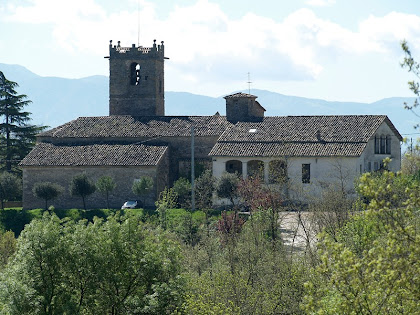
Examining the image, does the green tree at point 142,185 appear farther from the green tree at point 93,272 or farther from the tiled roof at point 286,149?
the green tree at point 93,272

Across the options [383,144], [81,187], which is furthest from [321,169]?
[81,187]

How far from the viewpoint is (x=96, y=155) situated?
4812cm

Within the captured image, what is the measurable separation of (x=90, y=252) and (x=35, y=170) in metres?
26.3

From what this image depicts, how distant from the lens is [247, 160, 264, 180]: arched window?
44.0m

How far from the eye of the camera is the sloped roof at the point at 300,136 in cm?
4500

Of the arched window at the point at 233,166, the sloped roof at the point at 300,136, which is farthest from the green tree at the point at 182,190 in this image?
the arched window at the point at 233,166

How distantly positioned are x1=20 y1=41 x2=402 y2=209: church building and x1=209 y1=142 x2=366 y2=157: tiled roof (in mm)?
53

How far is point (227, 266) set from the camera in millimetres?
24875

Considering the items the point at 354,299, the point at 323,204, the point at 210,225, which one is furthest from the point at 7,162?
the point at 354,299

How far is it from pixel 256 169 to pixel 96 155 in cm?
934

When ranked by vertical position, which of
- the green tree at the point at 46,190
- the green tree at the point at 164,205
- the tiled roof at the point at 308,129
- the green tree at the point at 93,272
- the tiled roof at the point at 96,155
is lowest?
the green tree at the point at 93,272

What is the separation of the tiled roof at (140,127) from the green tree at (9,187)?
125 inches

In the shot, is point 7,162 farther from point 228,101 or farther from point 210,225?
point 210,225

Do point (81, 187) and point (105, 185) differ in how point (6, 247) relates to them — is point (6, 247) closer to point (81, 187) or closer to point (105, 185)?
point (81, 187)
